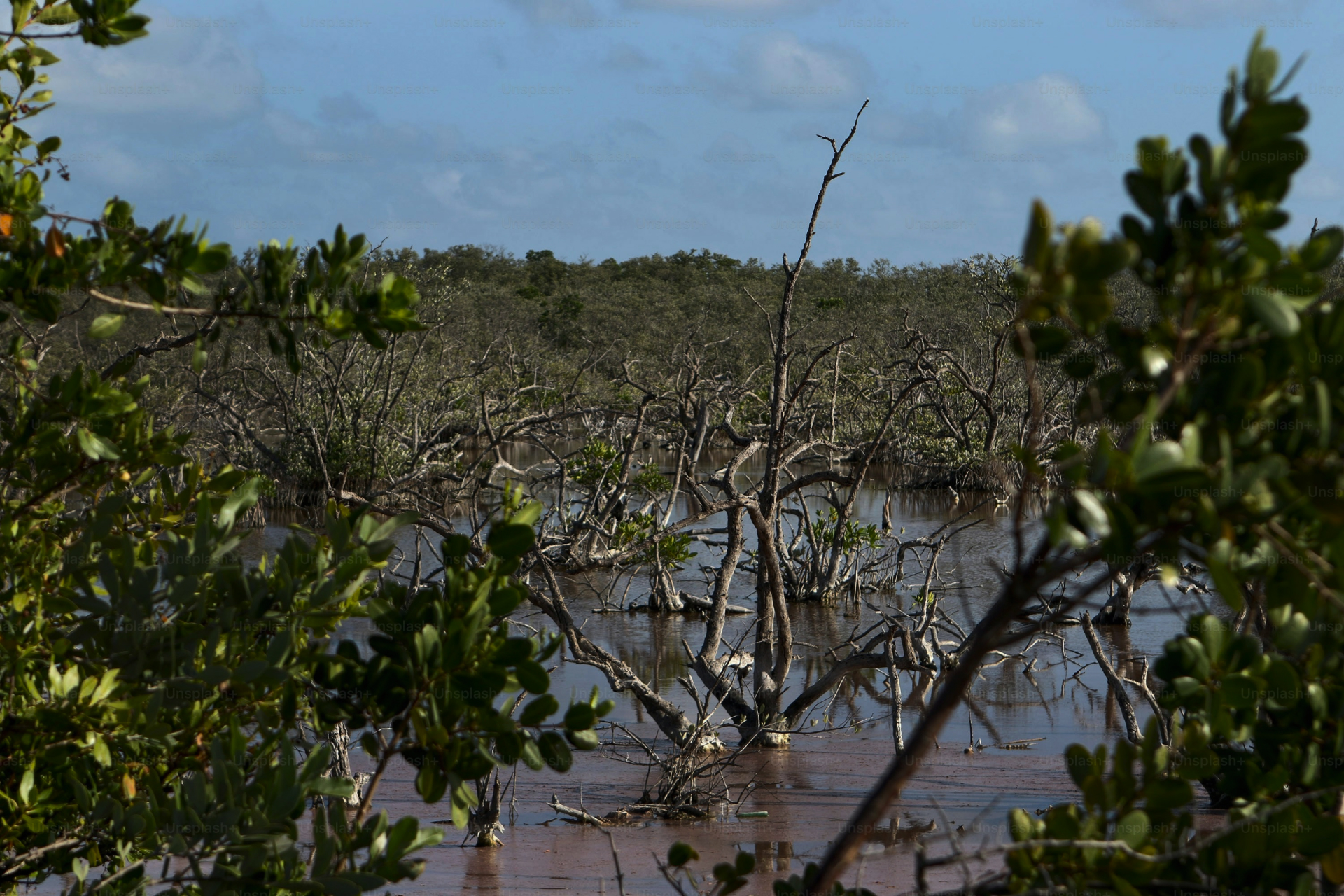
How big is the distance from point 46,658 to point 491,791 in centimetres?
345

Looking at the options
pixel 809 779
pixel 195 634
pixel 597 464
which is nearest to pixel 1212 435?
pixel 195 634

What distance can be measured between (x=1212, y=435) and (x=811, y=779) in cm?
534

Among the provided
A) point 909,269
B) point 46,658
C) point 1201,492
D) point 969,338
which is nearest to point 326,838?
point 46,658

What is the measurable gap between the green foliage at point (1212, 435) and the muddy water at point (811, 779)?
300 millimetres

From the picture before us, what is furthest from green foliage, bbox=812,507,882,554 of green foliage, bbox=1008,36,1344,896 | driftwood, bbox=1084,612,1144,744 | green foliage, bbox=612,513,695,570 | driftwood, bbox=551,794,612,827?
green foliage, bbox=1008,36,1344,896

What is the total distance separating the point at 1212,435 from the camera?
1138 mm

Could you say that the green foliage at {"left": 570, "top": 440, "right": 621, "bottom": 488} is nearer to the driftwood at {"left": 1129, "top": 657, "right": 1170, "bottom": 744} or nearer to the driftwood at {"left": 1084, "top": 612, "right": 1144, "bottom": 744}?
the driftwood at {"left": 1084, "top": 612, "right": 1144, "bottom": 744}

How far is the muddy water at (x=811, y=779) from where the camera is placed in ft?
15.4

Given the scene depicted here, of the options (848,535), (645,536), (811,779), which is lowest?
(811,779)

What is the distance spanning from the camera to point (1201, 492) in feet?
3.43

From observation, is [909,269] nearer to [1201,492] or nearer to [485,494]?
[485,494]

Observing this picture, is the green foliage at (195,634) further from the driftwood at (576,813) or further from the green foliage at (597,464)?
the green foliage at (597,464)

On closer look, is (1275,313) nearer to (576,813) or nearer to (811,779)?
(576,813)

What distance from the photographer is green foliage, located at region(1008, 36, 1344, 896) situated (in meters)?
1.04
